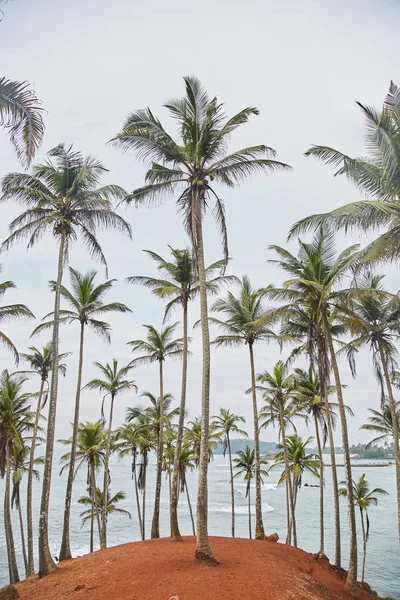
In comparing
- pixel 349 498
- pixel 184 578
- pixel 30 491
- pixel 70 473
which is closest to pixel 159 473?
pixel 70 473

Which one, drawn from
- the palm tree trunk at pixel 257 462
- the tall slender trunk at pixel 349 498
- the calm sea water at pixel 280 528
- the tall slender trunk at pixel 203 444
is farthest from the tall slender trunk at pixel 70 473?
the calm sea water at pixel 280 528

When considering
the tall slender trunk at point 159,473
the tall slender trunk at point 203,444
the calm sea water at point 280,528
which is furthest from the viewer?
the calm sea water at point 280,528

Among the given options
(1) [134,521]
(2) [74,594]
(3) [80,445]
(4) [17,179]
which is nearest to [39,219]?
(4) [17,179]

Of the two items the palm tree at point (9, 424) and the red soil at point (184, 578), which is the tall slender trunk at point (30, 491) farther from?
the red soil at point (184, 578)

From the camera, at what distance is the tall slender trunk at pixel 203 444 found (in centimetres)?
1070

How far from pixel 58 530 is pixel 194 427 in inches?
1363

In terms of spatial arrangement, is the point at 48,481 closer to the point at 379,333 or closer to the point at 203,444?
the point at 203,444

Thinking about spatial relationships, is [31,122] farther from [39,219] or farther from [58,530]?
[58,530]

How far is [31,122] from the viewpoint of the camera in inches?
259

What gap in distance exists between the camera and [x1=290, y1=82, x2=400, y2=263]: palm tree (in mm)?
9609

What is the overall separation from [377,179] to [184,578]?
36.0 ft

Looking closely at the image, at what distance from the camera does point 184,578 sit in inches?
378

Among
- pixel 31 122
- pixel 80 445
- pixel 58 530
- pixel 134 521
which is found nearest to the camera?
pixel 31 122

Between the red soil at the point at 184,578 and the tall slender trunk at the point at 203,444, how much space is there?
39cm
